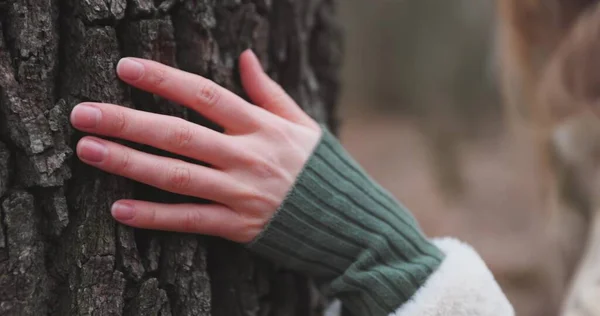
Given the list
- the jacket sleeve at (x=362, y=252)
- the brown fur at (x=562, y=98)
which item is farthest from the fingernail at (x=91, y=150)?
the brown fur at (x=562, y=98)

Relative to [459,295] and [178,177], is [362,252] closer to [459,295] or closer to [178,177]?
[459,295]

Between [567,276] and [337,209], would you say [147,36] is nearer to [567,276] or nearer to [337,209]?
[337,209]

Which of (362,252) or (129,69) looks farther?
(362,252)

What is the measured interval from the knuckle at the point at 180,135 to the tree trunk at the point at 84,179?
0.07 metres

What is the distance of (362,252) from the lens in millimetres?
973

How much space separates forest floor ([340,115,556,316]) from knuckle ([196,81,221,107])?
1409 mm

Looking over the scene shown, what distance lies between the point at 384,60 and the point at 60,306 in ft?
20.4

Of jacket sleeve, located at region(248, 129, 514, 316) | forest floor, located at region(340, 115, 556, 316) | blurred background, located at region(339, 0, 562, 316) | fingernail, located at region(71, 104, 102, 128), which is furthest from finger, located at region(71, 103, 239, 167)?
blurred background, located at region(339, 0, 562, 316)

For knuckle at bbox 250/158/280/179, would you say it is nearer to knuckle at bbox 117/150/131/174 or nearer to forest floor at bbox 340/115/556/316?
knuckle at bbox 117/150/131/174

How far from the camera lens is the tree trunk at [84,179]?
83cm

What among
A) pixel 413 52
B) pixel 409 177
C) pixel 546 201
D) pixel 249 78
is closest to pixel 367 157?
pixel 409 177

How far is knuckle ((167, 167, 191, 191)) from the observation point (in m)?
0.87

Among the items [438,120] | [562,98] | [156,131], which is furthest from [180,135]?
[438,120]

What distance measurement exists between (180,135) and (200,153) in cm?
4
